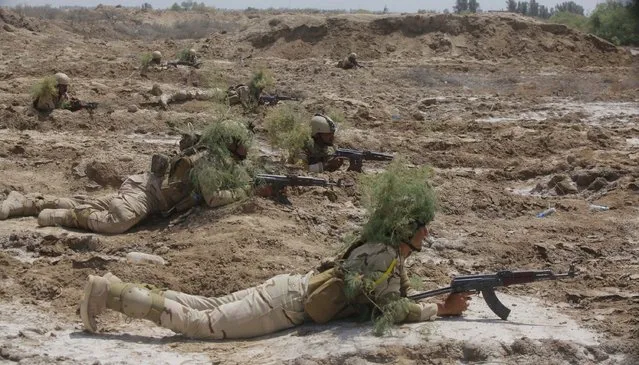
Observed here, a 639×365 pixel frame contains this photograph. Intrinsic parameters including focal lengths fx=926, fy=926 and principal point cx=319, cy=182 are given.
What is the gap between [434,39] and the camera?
2767 cm

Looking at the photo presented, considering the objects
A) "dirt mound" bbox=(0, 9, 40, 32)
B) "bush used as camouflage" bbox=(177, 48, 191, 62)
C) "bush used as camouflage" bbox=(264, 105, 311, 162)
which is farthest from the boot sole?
"dirt mound" bbox=(0, 9, 40, 32)

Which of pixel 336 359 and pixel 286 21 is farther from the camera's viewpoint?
pixel 286 21

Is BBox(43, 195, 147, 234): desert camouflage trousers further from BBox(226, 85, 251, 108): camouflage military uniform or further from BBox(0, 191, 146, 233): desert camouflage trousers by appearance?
BBox(226, 85, 251, 108): camouflage military uniform

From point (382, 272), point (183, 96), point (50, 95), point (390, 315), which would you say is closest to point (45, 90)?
point (50, 95)

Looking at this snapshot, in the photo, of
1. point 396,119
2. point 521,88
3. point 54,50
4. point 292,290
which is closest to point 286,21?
point 54,50

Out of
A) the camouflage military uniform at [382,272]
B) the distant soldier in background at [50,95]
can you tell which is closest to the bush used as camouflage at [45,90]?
the distant soldier in background at [50,95]

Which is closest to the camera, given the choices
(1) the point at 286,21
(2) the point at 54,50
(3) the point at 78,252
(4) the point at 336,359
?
(4) the point at 336,359

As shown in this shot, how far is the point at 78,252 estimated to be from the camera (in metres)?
7.41

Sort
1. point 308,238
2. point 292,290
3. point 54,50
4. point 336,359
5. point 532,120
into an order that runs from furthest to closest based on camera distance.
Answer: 1. point 54,50
2. point 532,120
3. point 308,238
4. point 292,290
5. point 336,359

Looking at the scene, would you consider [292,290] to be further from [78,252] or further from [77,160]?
[77,160]

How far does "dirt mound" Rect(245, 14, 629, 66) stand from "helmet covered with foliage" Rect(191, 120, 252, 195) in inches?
717

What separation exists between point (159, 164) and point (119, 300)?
2.95 m

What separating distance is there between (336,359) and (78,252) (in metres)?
3.09

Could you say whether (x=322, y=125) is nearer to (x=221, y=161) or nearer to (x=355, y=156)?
(x=355, y=156)
